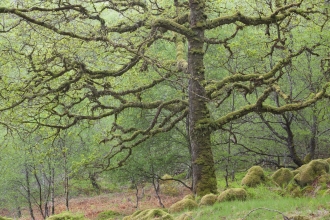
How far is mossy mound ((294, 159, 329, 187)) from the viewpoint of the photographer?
34.9 feet

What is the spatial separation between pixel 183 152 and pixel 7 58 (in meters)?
11.2

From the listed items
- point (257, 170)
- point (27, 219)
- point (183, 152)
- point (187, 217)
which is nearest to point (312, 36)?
point (183, 152)

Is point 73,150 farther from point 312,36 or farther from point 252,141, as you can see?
point 312,36

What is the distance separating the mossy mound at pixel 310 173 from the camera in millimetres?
10625

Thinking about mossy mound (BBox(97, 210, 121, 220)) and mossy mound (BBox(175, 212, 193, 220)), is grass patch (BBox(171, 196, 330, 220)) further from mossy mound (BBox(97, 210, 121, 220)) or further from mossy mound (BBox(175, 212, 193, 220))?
mossy mound (BBox(97, 210, 121, 220))

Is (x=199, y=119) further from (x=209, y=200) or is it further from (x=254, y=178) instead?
(x=209, y=200)

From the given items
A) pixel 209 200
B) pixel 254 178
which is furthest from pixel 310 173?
pixel 209 200

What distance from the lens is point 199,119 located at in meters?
11.2

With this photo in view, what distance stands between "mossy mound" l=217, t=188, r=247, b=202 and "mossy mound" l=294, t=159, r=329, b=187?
213 centimetres

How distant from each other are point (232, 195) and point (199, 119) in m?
2.70

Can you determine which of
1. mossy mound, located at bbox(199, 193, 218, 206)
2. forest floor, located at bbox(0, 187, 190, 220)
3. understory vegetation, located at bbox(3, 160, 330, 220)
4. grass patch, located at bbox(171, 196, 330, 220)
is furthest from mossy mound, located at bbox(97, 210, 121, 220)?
grass patch, located at bbox(171, 196, 330, 220)

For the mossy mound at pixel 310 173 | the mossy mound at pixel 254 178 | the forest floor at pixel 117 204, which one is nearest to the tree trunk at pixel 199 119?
the mossy mound at pixel 254 178

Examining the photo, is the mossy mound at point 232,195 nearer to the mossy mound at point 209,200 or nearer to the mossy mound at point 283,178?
the mossy mound at point 209,200

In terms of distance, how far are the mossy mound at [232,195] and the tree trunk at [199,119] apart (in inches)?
59.6
